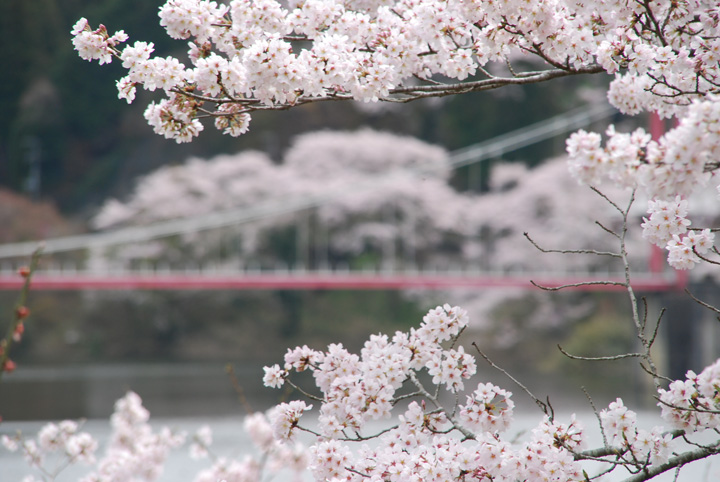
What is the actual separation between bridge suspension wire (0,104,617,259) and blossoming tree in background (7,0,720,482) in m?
7.53

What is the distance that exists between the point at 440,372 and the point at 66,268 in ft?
31.9

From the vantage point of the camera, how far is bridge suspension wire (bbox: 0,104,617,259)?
8.88m

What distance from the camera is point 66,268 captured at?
33.3 feet

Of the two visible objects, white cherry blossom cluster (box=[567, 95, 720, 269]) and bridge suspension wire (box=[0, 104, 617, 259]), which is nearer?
white cherry blossom cluster (box=[567, 95, 720, 269])

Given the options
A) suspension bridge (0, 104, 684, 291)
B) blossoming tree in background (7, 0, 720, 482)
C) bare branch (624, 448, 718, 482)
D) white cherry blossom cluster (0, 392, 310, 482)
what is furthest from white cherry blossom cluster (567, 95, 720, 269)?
suspension bridge (0, 104, 684, 291)

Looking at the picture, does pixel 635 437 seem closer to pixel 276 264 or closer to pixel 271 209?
pixel 271 209

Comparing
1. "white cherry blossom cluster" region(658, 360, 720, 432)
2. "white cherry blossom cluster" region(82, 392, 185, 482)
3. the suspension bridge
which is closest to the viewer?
"white cherry blossom cluster" region(658, 360, 720, 432)

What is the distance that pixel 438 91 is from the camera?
3.38 feet

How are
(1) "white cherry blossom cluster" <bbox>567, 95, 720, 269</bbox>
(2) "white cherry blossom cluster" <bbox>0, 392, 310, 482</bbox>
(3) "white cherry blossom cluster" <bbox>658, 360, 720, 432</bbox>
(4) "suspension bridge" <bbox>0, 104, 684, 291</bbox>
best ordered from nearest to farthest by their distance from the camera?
(1) "white cherry blossom cluster" <bbox>567, 95, 720, 269</bbox> → (3) "white cherry blossom cluster" <bbox>658, 360, 720, 432</bbox> → (2) "white cherry blossom cluster" <bbox>0, 392, 310, 482</bbox> → (4) "suspension bridge" <bbox>0, 104, 684, 291</bbox>

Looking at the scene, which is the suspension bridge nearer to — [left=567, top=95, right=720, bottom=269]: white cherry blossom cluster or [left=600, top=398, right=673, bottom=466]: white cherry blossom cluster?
[left=600, top=398, right=673, bottom=466]: white cherry blossom cluster

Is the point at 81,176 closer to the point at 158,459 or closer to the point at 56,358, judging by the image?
Answer: the point at 56,358

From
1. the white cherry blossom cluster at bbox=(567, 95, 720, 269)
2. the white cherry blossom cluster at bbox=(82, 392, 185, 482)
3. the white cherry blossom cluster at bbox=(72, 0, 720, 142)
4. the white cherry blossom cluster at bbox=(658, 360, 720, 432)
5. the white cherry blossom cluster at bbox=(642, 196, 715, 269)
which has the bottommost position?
the white cherry blossom cluster at bbox=(82, 392, 185, 482)

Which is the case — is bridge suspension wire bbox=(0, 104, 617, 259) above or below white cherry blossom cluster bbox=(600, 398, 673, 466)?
above

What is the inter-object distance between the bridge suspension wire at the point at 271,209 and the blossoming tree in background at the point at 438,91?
296 inches
